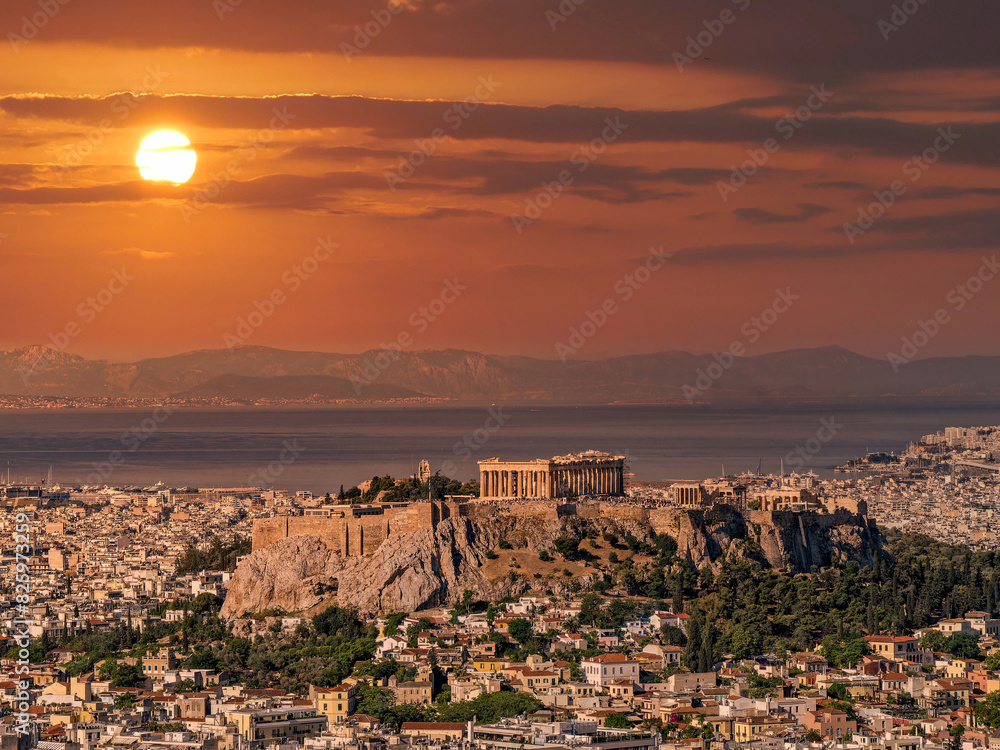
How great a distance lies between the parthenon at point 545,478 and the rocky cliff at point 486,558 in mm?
3529

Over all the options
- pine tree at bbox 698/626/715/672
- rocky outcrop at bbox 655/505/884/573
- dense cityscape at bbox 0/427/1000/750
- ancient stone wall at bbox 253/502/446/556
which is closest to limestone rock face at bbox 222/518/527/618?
ancient stone wall at bbox 253/502/446/556

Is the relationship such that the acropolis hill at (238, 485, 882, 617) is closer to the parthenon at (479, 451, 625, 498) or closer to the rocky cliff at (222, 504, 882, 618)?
the rocky cliff at (222, 504, 882, 618)

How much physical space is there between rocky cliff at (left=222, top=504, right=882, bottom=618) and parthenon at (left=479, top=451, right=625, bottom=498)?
3529mm

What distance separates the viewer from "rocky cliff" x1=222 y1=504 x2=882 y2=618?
200 ft

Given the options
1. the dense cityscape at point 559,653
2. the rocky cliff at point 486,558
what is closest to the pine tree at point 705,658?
the dense cityscape at point 559,653

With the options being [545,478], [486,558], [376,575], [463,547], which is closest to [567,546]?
[486,558]

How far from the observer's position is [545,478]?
2689 inches

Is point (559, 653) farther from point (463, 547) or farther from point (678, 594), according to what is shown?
point (463, 547)

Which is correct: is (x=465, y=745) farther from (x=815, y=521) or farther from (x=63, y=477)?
(x=63, y=477)

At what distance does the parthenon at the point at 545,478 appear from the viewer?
68375 mm

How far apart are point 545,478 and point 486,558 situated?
21.6 ft

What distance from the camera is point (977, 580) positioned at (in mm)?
66438

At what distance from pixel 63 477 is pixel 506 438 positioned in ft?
144

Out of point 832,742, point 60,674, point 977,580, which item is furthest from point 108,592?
point 832,742
